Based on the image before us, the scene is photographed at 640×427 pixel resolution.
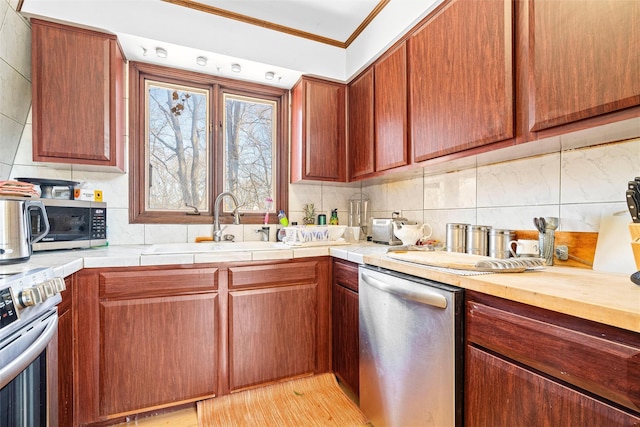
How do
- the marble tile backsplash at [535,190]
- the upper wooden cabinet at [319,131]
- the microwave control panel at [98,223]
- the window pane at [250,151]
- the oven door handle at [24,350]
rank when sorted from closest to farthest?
1. the oven door handle at [24,350]
2. the marble tile backsplash at [535,190]
3. the microwave control panel at [98,223]
4. the upper wooden cabinet at [319,131]
5. the window pane at [250,151]

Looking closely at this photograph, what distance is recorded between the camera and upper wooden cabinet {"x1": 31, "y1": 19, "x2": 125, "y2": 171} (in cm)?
157

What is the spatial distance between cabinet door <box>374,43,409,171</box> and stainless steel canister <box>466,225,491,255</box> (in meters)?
0.55

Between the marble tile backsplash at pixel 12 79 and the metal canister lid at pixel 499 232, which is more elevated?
the marble tile backsplash at pixel 12 79

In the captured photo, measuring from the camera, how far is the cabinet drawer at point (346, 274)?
162cm

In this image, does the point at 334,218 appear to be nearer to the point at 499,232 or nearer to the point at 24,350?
the point at 499,232

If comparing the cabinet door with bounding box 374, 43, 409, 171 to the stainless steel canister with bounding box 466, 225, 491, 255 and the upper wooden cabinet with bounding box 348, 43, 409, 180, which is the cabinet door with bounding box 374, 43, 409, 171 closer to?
the upper wooden cabinet with bounding box 348, 43, 409, 180

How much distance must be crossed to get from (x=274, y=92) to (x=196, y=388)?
2184 mm

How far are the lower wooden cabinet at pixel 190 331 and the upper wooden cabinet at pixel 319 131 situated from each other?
30.1 inches

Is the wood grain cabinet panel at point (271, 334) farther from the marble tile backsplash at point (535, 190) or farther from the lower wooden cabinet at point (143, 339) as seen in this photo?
the marble tile backsplash at point (535, 190)

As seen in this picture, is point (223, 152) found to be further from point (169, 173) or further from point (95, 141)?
point (95, 141)

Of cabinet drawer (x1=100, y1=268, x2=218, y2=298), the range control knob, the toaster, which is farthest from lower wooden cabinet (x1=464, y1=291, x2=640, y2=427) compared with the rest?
the range control knob

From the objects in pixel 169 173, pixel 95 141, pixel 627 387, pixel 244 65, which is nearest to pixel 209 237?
pixel 169 173

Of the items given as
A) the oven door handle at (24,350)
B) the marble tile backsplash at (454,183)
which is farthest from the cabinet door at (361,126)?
the oven door handle at (24,350)

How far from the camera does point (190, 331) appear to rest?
1552 mm
